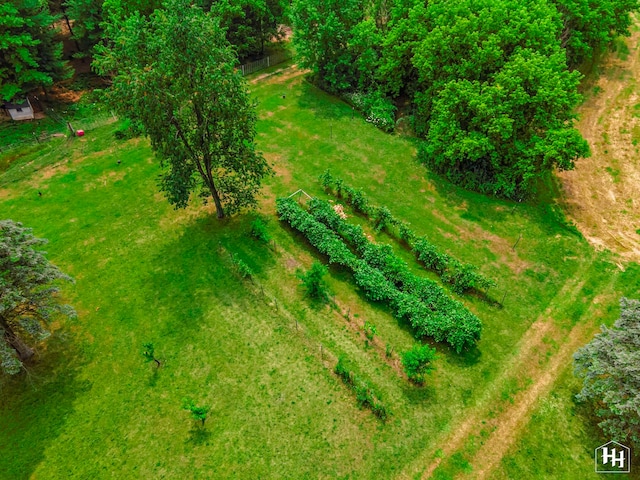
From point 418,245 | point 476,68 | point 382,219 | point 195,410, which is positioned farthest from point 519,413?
point 476,68

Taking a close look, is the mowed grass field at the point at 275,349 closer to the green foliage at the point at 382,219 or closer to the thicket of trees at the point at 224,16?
the green foliage at the point at 382,219

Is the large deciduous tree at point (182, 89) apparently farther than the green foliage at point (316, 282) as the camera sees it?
No

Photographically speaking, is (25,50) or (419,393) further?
(25,50)

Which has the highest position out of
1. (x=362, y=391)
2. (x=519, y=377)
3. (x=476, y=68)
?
(x=476, y=68)

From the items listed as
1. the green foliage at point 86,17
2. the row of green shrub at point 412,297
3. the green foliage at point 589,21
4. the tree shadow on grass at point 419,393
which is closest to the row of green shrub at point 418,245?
the row of green shrub at point 412,297

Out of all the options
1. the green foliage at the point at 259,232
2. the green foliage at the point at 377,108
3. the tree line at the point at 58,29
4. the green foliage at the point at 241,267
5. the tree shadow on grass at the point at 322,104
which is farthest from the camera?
the tree shadow on grass at the point at 322,104

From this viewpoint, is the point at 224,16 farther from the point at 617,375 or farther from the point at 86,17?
the point at 617,375
